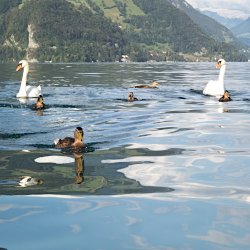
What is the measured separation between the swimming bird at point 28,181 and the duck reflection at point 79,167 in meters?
0.84

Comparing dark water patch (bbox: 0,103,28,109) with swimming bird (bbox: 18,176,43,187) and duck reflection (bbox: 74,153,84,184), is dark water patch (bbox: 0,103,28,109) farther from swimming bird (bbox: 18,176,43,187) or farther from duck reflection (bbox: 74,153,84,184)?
swimming bird (bbox: 18,176,43,187)

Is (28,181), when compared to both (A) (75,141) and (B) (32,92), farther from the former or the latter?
(B) (32,92)

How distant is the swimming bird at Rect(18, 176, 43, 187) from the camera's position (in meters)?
11.7

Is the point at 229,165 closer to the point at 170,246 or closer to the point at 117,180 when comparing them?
the point at 117,180

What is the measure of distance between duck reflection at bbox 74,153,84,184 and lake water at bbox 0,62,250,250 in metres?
0.05

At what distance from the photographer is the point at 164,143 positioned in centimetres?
1723

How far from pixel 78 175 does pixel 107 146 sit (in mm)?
4352

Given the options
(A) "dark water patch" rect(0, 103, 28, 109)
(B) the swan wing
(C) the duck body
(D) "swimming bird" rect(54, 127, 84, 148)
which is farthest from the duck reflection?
(B) the swan wing

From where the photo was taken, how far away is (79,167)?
13.7 metres

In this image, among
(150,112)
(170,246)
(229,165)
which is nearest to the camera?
(170,246)

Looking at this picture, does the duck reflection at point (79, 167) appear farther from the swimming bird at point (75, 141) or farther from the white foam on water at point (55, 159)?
the swimming bird at point (75, 141)

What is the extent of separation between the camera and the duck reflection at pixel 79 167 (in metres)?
12.2

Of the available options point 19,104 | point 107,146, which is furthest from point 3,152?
point 19,104

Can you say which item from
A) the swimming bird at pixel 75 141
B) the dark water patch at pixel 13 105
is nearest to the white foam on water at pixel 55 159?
the swimming bird at pixel 75 141
